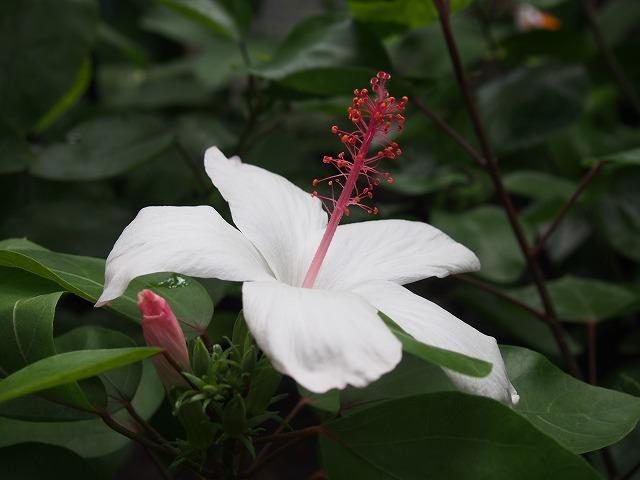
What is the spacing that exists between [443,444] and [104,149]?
70cm

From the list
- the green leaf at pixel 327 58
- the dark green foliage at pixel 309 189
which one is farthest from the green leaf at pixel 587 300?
the green leaf at pixel 327 58

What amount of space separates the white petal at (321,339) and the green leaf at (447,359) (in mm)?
12

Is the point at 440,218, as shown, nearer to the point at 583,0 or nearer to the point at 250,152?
the point at 250,152

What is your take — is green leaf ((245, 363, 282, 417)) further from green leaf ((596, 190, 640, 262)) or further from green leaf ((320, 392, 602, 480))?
green leaf ((596, 190, 640, 262))

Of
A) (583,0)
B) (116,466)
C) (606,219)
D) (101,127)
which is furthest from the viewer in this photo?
(583,0)

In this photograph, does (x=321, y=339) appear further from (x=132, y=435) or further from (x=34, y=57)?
(x=34, y=57)

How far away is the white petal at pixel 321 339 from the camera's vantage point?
16.1 inches

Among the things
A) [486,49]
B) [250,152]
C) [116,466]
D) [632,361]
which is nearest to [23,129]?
[250,152]

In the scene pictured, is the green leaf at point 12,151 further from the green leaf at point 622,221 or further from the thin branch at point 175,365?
the green leaf at point 622,221

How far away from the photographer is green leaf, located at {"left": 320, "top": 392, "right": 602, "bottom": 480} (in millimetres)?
450

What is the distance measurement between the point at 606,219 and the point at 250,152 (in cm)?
57

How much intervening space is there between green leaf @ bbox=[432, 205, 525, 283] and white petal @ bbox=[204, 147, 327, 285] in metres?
0.44

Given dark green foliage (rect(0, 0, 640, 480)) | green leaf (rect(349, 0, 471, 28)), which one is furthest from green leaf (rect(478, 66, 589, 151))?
green leaf (rect(349, 0, 471, 28))

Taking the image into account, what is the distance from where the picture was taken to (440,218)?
1102 millimetres
